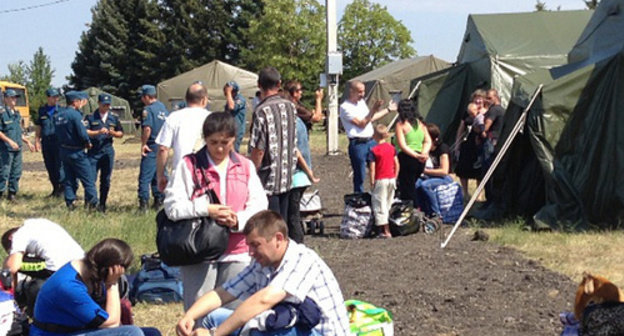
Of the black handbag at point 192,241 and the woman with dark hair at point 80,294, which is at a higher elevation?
the black handbag at point 192,241

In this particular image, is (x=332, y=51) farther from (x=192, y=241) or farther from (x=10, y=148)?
(x=192, y=241)

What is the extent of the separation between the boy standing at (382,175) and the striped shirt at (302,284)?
567cm

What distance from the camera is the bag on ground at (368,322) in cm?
557

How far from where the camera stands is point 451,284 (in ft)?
27.0

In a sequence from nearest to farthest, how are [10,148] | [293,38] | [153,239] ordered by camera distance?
[153,239] → [10,148] → [293,38]

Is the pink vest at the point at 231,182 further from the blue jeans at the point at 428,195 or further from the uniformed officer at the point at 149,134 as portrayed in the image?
the uniformed officer at the point at 149,134

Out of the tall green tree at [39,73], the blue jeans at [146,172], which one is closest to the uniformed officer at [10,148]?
the blue jeans at [146,172]

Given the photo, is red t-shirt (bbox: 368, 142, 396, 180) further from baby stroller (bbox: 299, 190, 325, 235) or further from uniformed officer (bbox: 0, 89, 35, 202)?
uniformed officer (bbox: 0, 89, 35, 202)

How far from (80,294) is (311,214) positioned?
20.8 ft

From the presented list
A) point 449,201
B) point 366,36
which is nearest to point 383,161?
point 449,201

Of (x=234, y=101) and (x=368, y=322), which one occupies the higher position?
(x=234, y=101)

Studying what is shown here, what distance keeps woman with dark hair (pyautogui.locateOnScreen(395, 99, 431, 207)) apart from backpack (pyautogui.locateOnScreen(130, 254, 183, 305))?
4098mm

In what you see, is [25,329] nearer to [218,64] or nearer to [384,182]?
[384,182]

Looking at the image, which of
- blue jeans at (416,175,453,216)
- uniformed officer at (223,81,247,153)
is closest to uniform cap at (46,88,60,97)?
uniformed officer at (223,81,247,153)
